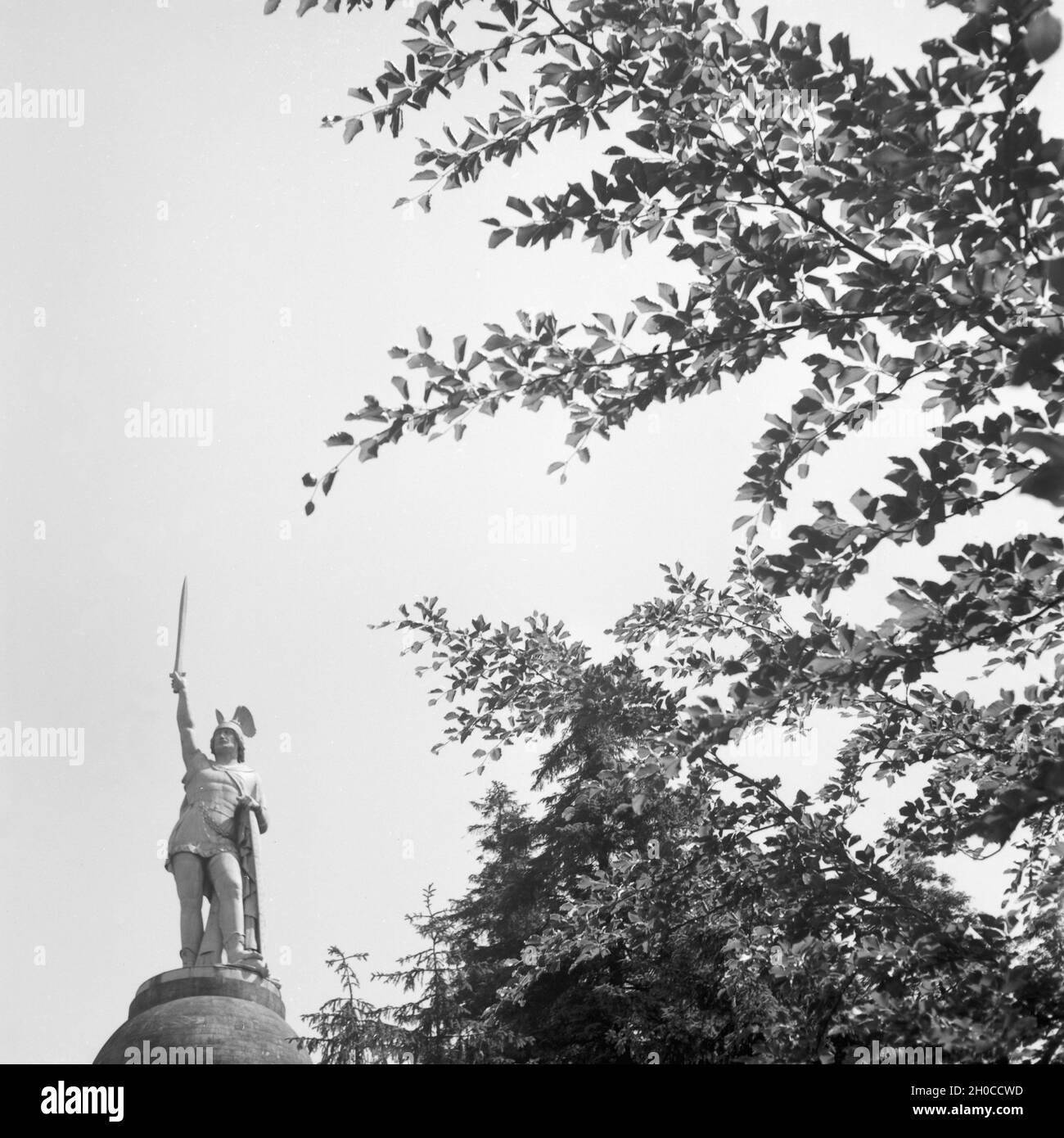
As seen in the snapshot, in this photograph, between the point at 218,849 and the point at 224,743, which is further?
the point at 224,743

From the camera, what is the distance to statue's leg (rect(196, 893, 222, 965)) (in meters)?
13.4

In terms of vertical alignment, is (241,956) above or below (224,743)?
below

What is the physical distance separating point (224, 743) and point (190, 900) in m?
2.10

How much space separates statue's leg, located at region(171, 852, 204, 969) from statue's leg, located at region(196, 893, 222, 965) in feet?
0.22

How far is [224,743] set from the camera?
591 inches

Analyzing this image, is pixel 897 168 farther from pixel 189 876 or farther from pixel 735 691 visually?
pixel 189 876

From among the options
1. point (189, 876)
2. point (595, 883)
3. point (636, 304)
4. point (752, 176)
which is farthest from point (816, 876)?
point (189, 876)

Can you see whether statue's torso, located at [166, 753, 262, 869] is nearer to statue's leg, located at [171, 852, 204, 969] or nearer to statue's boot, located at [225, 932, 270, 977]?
statue's leg, located at [171, 852, 204, 969]

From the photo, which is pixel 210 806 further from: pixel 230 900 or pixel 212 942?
pixel 212 942

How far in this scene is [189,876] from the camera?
45.6ft

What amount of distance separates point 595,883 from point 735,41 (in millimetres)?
4037

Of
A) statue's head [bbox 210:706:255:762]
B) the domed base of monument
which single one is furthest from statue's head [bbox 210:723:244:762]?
the domed base of monument

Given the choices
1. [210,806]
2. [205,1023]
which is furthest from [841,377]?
[210,806]

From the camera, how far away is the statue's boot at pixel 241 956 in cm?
1297
